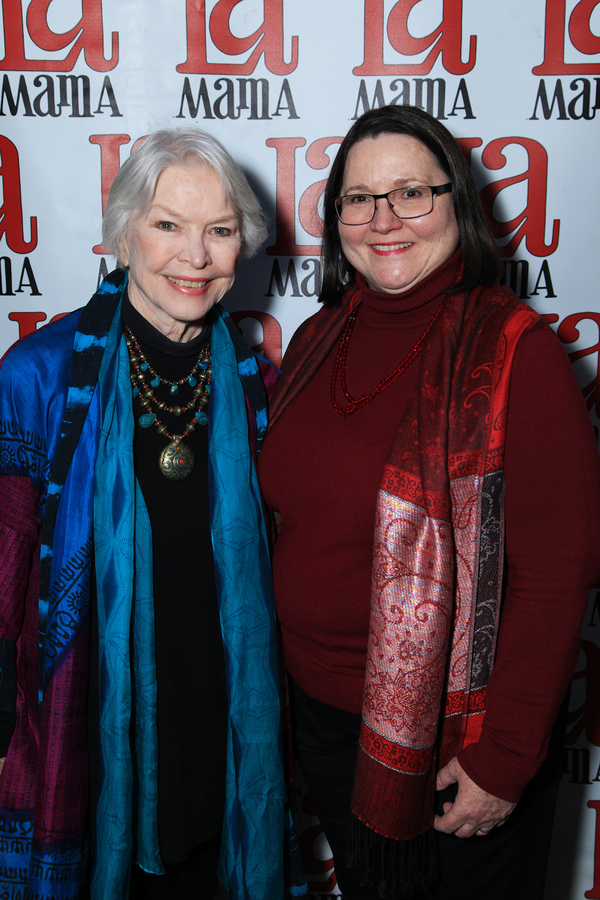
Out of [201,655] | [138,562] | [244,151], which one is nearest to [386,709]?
[201,655]

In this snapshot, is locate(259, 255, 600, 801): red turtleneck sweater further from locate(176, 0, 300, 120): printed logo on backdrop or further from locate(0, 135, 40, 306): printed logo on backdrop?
locate(0, 135, 40, 306): printed logo on backdrop

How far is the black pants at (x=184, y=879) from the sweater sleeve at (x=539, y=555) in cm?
70

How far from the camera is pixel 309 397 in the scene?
1355 millimetres

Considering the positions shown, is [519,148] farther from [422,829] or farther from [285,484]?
[422,829]

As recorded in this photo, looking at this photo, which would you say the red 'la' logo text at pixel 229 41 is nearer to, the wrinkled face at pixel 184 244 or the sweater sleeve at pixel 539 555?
the wrinkled face at pixel 184 244

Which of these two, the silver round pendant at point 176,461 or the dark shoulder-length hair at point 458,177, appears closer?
the dark shoulder-length hair at point 458,177

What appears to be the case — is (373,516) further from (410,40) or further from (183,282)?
(410,40)

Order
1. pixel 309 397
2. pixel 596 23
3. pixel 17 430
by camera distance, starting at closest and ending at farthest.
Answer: pixel 17 430, pixel 309 397, pixel 596 23

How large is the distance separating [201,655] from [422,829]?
509 millimetres

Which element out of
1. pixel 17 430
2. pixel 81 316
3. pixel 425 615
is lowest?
pixel 425 615

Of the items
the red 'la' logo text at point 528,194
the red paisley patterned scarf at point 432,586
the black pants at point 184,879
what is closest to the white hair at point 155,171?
the red paisley patterned scarf at point 432,586

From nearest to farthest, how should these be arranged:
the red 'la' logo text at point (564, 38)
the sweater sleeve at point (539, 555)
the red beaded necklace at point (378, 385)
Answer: the sweater sleeve at point (539, 555)
the red beaded necklace at point (378, 385)
the red 'la' logo text at point (564, 38)

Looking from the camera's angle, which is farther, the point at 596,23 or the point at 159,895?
the point at 596,23

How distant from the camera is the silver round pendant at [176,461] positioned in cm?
131
